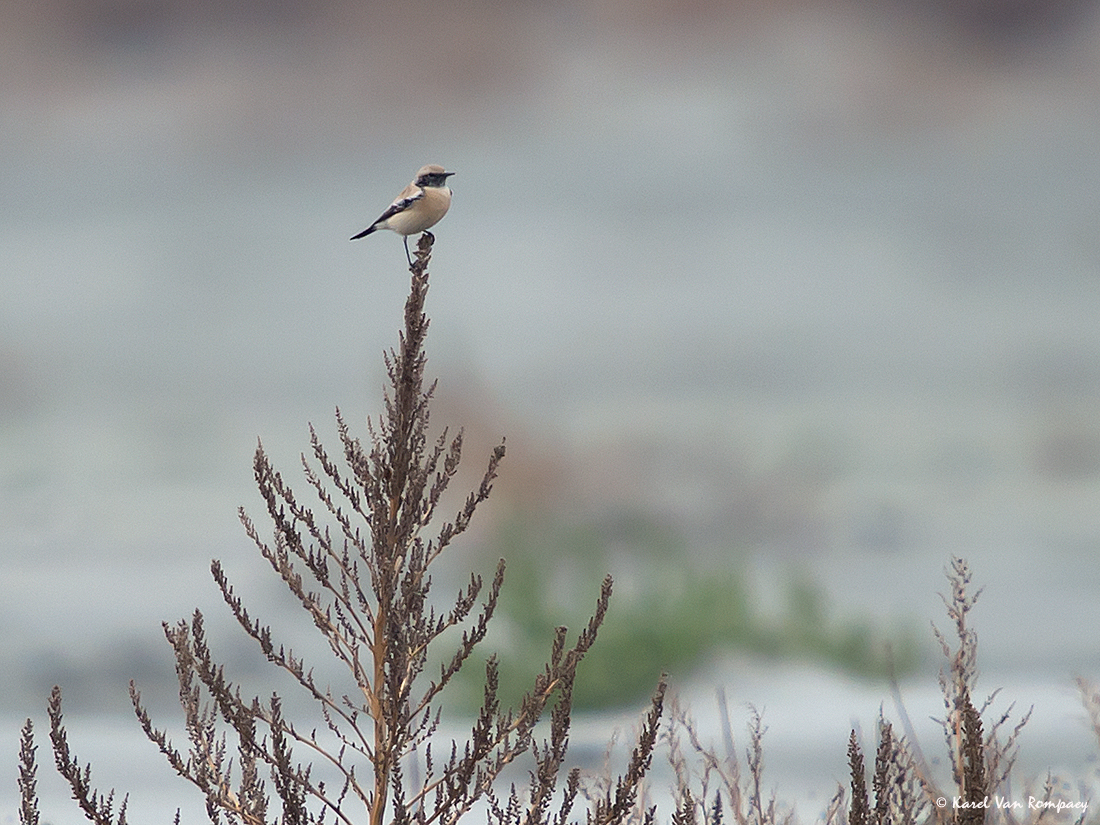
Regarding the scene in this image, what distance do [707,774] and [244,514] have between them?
2.81 metres

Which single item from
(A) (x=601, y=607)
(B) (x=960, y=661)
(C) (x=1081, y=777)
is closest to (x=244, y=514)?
(A) (x=601, y=607)

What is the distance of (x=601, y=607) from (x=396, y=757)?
57cm

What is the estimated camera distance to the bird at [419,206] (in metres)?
3.40

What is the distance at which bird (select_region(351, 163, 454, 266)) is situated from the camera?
134 inches

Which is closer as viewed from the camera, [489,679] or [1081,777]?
[489,679]

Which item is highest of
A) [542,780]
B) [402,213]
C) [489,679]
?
[402,213]

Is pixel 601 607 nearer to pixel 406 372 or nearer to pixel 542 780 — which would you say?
pixel 542 780

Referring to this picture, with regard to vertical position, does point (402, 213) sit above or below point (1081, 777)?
above

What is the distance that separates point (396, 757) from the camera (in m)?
2.68

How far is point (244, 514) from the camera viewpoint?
282cm

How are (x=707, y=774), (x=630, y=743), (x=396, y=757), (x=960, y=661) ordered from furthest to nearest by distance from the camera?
(x=630, y=743) → (x=707, y=774) → (x=960, y=661) → (x=396, y=757)

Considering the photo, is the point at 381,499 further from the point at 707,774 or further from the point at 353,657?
the point at 707,774

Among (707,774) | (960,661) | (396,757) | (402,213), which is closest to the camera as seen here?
(396,757)

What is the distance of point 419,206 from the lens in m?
3.40
